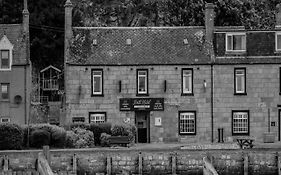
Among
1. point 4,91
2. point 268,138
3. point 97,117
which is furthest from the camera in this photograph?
point 4,91

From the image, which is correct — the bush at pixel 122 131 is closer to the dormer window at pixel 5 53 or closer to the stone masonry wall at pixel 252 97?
the stone masonry wall at pixel 252 97

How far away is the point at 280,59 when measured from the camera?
7069cm

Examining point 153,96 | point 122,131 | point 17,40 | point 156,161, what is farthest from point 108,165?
point 17,40

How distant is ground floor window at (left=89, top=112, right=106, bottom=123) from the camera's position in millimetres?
69875

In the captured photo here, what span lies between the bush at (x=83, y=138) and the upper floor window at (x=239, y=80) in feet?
45.3

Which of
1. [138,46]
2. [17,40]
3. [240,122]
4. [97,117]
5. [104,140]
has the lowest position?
[104,140]

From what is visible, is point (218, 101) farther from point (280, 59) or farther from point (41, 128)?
point (41, 128)

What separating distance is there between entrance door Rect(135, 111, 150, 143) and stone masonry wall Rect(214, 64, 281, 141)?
4.94m

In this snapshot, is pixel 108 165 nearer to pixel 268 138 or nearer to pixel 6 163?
pixel 6 163

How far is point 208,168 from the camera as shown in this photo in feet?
176

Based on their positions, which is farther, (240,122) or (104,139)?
(240,122)

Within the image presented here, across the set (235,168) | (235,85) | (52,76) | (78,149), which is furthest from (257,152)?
(52,76)

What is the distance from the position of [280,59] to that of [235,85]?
377cm

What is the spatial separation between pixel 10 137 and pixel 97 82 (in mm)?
14239
